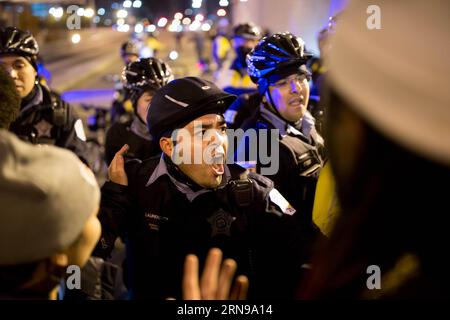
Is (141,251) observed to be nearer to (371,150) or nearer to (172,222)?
(172,222)

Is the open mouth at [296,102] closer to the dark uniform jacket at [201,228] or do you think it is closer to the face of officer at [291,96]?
the face of officer at [291,96]

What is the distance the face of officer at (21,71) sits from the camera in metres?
4.79

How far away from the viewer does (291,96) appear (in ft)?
13.8

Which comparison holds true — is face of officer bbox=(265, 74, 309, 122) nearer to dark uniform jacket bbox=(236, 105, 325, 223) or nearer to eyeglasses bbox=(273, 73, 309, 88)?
eyeglasses bbox=(273, 73, 309, 88)

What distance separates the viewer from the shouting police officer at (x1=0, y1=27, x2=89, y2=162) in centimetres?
478

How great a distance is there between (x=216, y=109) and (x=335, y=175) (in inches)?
70.3

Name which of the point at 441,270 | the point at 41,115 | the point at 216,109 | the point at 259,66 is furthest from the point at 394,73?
the point at 41,115

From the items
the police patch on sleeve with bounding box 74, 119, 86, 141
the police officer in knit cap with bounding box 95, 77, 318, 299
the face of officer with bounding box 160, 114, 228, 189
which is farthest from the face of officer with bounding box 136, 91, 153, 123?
the face of officer with bounding box 160, 114, 228, 189

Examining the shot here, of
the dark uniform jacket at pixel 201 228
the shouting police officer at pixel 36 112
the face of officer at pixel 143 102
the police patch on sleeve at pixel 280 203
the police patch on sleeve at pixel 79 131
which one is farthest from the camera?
the face of officer at pixel 143 102

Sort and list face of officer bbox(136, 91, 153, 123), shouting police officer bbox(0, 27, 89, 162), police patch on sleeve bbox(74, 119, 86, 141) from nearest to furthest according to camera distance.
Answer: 1. shouting police officer bbox(0, 27, 89, 162)
2. police patch on sleeve bbox(74, 119, 86, 141)
3. face of officer bbox(136, 91, 153, 123)

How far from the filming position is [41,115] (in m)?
4.91

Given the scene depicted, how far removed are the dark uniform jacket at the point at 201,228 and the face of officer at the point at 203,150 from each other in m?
0.06

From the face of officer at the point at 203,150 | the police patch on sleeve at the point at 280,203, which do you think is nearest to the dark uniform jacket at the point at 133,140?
the face of officer at the point at 203,150

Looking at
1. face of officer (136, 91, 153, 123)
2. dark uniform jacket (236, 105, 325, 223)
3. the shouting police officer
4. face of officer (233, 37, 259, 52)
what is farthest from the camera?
face of officer (233, 37, 259, 52)
